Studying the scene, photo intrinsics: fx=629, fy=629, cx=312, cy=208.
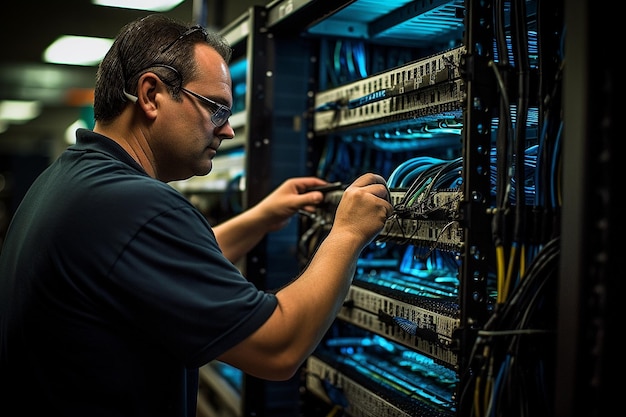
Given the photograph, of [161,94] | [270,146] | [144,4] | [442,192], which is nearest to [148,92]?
[161,94]

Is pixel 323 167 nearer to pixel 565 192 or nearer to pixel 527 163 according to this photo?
pixel 527 163

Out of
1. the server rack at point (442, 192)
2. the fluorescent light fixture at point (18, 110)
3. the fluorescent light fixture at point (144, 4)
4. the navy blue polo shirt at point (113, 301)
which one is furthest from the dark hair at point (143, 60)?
the fluorescent light fixture at point (18, 110)

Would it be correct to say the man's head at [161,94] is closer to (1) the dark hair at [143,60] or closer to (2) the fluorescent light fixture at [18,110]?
(1) the dark hair at [143,60]

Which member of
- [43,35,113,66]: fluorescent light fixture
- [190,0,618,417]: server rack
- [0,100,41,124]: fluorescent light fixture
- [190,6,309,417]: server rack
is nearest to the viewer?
[190,0,618,417]: server rack

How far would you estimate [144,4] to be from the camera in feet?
12.3

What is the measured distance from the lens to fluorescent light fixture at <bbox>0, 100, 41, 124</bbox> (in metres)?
9.04

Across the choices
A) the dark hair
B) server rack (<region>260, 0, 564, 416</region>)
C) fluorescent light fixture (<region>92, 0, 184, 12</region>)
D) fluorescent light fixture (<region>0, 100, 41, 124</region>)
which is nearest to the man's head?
the dark hair

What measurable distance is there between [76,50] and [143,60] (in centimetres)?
483

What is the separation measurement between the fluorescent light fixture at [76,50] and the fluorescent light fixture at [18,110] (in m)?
3.25

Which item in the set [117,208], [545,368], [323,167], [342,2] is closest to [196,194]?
[323,167]

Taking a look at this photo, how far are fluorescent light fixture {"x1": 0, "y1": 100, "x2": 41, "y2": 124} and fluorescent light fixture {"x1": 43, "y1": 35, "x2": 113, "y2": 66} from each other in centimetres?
325

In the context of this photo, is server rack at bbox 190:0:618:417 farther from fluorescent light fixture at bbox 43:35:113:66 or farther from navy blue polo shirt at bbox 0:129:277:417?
fluorescent light fixture at bbox 43:35:113:66

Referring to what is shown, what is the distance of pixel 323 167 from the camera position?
6.42 ft

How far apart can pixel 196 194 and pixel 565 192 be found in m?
2.33
